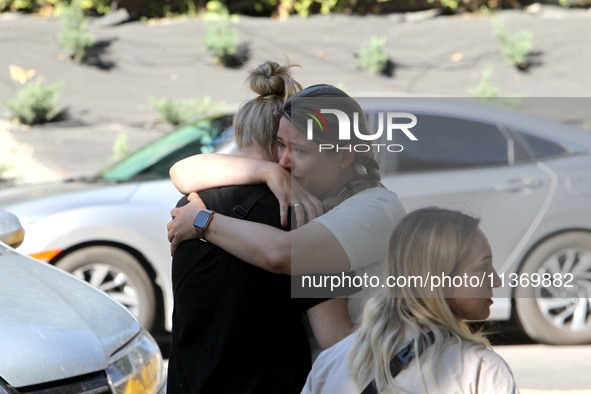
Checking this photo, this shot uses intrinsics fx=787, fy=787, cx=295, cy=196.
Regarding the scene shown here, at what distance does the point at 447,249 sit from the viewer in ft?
5.66

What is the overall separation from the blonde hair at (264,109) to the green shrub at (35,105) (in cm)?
1125

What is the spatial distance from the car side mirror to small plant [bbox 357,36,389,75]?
1174 cm

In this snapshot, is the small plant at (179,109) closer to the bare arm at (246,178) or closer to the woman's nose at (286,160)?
the bare arm at (246,178)

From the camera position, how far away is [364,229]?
1876mm

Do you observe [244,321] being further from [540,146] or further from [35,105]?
[35,105]

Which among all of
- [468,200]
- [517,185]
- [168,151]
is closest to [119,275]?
[168,151]

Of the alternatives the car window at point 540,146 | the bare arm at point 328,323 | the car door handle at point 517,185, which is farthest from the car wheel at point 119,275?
the bare arm at point 328,323

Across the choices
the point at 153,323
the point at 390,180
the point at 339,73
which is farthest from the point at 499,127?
the point at 339,73

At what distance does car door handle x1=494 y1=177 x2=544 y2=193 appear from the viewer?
5125mm

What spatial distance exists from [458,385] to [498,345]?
450cm

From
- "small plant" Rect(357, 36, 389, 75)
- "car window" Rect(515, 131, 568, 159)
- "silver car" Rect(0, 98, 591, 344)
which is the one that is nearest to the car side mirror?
"silver car" Rect(0, 98, 591, 344)

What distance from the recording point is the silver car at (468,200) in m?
5.16

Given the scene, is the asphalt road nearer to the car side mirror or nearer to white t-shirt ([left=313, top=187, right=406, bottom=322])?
the car side mirror

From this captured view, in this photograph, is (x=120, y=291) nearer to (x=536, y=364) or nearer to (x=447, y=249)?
(x=536, y=364)
